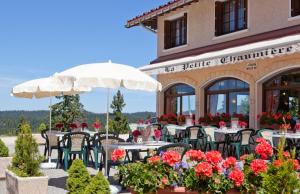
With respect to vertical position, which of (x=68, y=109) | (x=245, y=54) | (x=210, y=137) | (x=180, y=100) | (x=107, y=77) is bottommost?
(x=210, y=137)

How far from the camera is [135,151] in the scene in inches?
444

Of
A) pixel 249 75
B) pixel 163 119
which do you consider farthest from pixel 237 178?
pixel 163 119

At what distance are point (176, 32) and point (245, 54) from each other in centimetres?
884

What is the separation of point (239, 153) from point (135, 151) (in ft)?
15.0

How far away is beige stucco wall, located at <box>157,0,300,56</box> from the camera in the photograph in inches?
693

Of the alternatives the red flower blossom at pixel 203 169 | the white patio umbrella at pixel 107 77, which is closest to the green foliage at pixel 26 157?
the white patio umbrella at pixel 107 77

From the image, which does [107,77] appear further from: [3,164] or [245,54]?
[245,54]

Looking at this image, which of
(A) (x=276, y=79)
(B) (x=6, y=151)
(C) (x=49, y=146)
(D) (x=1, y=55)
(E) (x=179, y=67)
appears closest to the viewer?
(B) (x=6, y=151)

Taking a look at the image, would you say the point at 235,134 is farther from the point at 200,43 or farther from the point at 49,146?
the point at 200,43

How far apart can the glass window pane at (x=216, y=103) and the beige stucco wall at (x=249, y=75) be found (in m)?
0.40

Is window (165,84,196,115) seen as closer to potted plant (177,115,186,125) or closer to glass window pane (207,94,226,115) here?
potted plant (177,115,186,125)

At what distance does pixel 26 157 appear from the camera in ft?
27.7

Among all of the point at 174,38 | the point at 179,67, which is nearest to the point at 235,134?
the point at 179,67

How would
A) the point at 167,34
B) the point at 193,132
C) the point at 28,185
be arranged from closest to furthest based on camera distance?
the point at 28,185 → the point at 193,132 → the point at 167,34
